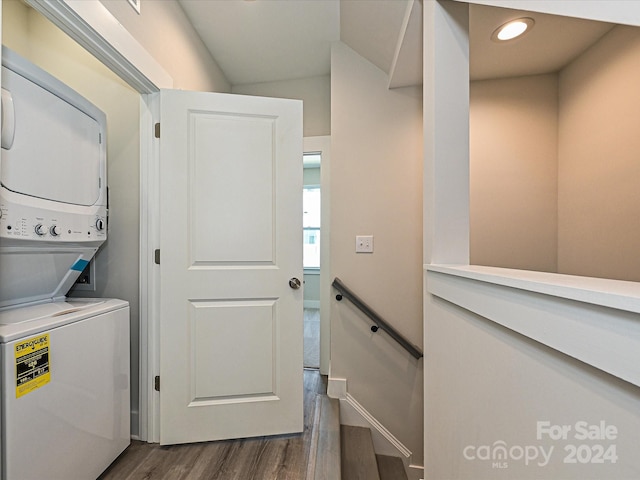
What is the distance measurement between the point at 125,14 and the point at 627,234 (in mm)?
2694

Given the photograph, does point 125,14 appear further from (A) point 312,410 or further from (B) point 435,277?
(A) point 312,410

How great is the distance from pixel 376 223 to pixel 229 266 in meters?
1.07

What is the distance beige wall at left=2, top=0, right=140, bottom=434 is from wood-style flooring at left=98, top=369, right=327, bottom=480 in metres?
0.23

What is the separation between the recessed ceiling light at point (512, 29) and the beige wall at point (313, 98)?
1.34 meters

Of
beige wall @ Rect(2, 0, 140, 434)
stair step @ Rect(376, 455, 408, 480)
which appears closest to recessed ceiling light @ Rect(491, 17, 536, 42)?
beige wall @ Rect(2, 0, 140, 434)

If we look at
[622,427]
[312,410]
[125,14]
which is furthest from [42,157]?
[312,410]

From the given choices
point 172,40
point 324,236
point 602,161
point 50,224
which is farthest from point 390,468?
point 172,40

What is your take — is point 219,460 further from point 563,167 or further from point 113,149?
point 563,167

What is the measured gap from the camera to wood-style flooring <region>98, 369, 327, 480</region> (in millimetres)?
1388

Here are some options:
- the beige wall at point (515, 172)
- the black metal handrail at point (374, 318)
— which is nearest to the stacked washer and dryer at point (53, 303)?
the black metal handrail at point (374, 318)

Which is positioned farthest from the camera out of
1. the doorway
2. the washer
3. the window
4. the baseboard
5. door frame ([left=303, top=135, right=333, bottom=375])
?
the window

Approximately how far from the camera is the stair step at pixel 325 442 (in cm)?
141

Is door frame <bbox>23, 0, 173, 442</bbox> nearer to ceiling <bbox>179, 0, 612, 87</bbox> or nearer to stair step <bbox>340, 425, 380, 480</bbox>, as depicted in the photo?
ceiling <bbox>179, 0, 612, 87</bbox>

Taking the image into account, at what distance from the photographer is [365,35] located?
187 cm
